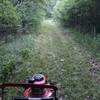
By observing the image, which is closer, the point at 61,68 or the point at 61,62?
the point at 61,68

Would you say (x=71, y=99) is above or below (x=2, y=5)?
below

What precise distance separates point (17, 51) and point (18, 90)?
580cm

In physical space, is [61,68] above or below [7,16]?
below

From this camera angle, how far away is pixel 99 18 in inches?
790

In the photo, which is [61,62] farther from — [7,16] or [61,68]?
[7,16]

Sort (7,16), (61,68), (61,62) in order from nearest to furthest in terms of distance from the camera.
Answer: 1. (61,68)
2. (61,62)
3. (7,16)

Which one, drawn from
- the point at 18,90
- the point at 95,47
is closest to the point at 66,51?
the point at 95,47

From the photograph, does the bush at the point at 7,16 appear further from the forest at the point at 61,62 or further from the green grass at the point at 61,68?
the green grass at the point at 61,68

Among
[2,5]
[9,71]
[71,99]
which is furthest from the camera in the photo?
[2,5]

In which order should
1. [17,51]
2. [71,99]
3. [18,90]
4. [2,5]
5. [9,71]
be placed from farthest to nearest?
[2,5], [17,51], [9,71], [18,90], [71,99]

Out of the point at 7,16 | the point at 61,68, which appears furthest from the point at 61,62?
the point at 7,16

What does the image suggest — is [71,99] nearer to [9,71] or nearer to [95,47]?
[9,71]

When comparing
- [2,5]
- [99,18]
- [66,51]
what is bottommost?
[66,51]

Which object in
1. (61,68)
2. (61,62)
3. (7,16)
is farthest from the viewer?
(7,16)
